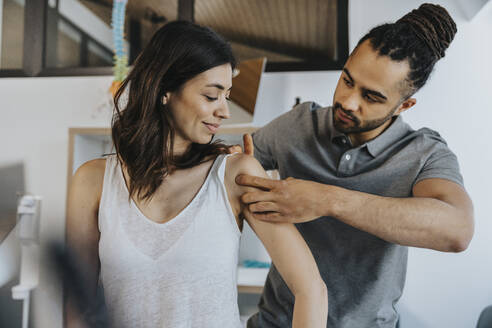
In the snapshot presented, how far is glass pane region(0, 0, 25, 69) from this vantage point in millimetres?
3375

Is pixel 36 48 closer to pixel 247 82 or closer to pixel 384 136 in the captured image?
pixel 247 82

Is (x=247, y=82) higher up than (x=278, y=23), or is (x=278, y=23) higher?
(x=278, y=23)

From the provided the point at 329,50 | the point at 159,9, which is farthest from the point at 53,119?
the point at 329,50

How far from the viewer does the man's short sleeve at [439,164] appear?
1097mm

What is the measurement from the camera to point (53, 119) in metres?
3.15

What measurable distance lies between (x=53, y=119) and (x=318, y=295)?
2817 millimetres

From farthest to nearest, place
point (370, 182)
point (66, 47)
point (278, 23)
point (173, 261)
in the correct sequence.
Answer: point (66, 47), point (278, 23), point (370, 182), point (173, 261)

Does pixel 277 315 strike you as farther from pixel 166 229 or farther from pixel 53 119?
pixel 53 119

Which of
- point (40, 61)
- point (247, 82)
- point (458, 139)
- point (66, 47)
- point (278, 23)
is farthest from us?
point (66, 47)

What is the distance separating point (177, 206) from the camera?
3.26 feet

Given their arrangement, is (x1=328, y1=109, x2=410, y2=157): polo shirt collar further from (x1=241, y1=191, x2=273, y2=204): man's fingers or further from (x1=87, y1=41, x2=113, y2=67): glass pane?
(x1=87, y1=41, x2=113, y2=67): glass pane

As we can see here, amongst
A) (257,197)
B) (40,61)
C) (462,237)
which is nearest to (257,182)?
(257,197)

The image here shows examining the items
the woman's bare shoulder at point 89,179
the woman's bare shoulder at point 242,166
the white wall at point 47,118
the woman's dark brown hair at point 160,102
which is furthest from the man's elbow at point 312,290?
the white wall at point 47,118

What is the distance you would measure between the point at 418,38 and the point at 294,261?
27.4 inches
